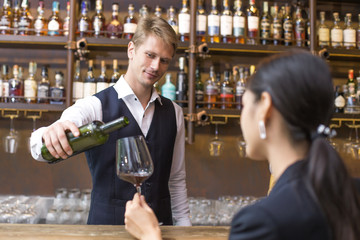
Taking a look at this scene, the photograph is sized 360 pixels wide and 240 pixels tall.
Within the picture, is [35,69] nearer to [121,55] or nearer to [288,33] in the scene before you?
[121,55]

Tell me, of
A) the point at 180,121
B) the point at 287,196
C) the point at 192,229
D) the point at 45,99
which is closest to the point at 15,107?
the point at 45,99

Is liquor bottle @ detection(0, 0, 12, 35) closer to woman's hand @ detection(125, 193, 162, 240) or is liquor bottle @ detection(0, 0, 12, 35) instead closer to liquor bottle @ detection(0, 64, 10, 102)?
liquor bottle @ detection(0, 64, 10, 102)

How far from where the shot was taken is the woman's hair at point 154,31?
174cm

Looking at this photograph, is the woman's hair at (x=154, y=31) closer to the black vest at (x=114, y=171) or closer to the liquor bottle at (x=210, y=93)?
the black vest at (x=114, y=171)

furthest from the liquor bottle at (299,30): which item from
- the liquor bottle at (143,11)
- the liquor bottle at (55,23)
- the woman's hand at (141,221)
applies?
the woman's hand at (141,221)

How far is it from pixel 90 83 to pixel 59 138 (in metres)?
1.34

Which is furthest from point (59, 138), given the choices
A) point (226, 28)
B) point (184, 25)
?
point (226, 28)

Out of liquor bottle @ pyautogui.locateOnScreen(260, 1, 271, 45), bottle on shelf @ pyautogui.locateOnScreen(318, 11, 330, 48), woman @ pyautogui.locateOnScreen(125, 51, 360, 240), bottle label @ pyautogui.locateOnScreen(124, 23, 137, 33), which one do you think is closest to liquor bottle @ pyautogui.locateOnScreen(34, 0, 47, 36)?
bottle label @ pyautogui.locateOnScreen(124, 23, 137, 33)

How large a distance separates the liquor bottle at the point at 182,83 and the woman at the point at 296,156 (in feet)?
6.11

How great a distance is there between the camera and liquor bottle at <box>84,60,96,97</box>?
259 cm

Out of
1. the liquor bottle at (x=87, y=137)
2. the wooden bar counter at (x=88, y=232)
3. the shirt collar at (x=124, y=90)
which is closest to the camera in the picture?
the wooden bar counter at (x=88, y=232)

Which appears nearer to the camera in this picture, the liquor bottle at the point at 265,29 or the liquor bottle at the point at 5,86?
the liquor bottle at the point at 5,86

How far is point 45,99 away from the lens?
103 inches

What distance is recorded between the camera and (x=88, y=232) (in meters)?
1.26
